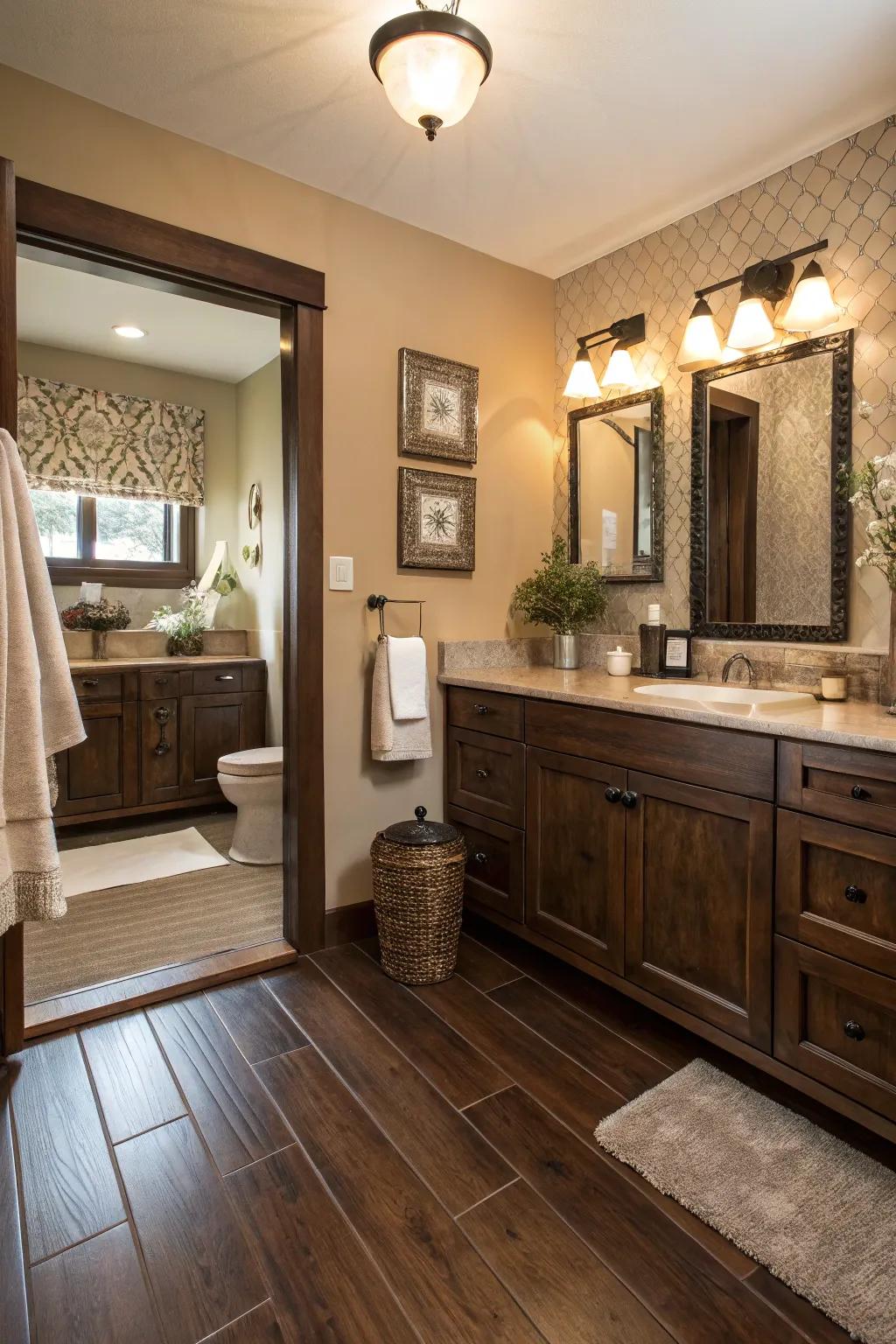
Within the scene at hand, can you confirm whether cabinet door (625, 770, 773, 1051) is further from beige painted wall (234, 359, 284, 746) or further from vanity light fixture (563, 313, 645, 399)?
beige painted wall (234, 359, 284, 746)

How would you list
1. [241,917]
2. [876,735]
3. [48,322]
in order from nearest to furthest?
[876,735] → [241,917] → [48,322]

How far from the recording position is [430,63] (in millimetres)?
1515

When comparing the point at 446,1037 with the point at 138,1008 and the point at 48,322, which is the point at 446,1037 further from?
the point at 48,322

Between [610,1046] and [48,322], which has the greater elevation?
[48,322]

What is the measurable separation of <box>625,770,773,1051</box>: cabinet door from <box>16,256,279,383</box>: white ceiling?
2.57 m

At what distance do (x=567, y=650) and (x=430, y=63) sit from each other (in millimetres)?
1829

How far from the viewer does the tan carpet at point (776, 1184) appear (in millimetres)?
1263

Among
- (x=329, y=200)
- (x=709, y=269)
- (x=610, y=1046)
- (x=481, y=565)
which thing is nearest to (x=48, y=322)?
(x=329, y=200)

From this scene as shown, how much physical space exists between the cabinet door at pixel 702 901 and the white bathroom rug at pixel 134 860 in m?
2.05

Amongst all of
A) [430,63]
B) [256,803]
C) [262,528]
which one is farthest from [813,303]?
[262,528]

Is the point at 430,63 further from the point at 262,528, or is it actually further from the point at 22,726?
the point at 262,528

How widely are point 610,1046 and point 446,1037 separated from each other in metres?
0.43

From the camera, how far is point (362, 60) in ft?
6.01

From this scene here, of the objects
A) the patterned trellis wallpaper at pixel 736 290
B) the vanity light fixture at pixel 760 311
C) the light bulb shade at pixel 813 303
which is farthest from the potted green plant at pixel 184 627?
the light bulb shade at pixel 813 303
